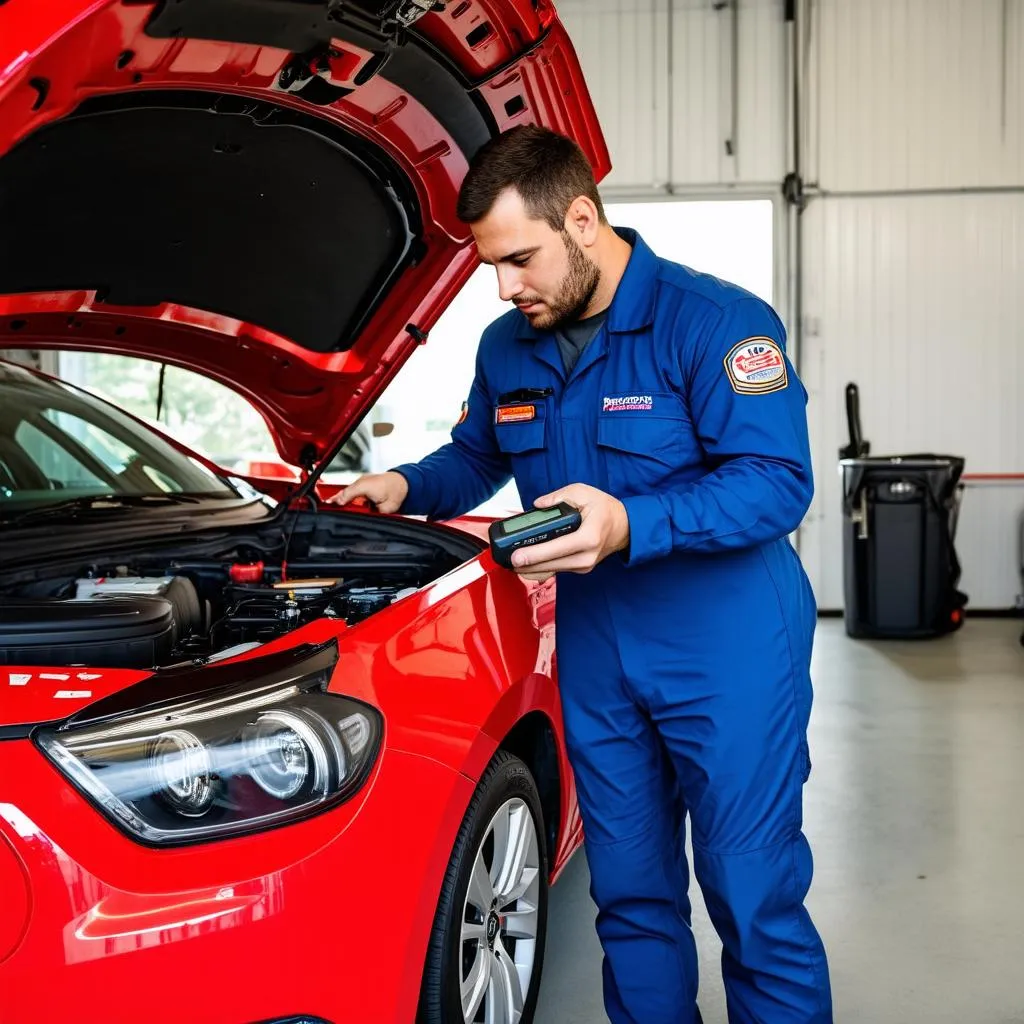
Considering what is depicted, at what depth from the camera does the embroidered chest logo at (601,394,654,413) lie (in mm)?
1602

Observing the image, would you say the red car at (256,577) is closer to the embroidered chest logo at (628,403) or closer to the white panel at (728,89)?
the embroidered chest logo at (628,403)

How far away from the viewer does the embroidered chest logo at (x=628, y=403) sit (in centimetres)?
160

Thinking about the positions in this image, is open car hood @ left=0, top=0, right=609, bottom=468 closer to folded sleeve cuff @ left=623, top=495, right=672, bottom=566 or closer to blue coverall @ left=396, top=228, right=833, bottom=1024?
blue coverall @ left=396, top=228, right=833, bottom=1024

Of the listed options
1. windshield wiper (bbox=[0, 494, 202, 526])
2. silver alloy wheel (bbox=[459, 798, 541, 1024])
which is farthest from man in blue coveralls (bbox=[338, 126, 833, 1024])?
windshield wiper (bbox=[0, 494, 202, 526])

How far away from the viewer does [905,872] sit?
2721 mm

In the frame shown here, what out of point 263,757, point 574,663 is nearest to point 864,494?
point 574,663

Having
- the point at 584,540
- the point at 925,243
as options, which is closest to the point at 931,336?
the point at 925,243

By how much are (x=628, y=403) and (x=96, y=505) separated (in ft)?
3.98

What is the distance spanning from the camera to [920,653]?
559 cm

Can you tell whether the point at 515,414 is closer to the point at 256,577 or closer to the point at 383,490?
the point at 383,490

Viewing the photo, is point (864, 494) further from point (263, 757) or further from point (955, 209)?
point (263, 757)

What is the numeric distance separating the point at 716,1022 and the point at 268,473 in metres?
2.59

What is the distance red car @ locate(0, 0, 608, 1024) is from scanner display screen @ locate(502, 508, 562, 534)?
0.20m

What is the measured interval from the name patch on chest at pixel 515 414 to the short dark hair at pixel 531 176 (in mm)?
291
